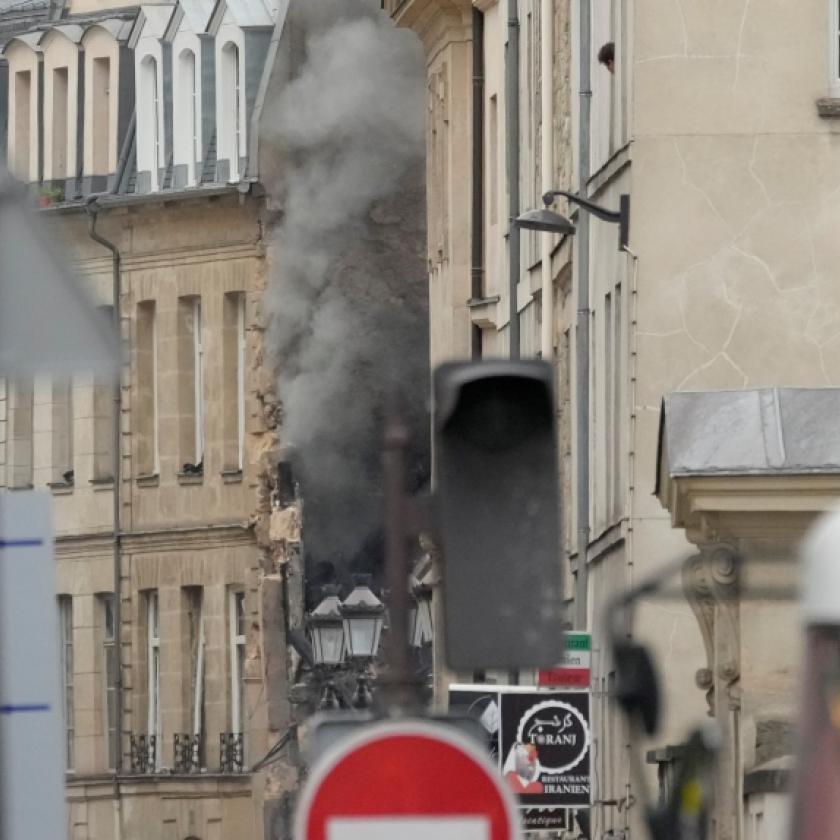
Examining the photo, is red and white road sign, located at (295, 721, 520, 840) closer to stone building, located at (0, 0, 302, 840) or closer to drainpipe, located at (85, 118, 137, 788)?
stone building, located at (0, 0, 302, 840)

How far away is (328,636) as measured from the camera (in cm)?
2984

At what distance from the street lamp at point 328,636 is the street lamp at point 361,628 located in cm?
17

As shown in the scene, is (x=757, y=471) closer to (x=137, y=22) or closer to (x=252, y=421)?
(x=252, y=421)

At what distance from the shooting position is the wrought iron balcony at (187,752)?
179 feet

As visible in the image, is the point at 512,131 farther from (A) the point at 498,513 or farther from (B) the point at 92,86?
(A) the point at 498,513

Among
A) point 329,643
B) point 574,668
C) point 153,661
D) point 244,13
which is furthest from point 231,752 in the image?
point 574,668

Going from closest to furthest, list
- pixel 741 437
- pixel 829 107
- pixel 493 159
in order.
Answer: pixel 741 437 < pixel 829 107 < pixel 493 159

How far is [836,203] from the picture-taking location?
26500mm

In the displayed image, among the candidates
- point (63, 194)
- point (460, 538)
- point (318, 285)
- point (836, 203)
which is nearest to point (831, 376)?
point (836, 203)

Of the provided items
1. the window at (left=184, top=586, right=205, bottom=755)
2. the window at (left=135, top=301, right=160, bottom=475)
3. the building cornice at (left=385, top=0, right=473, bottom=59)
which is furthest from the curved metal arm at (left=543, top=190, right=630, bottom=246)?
the window at (left=135, top=301, right=160, bottom=475)

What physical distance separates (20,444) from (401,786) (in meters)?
52.3

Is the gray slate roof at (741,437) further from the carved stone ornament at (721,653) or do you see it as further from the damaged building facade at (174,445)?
the damaged building facade at (174,445)

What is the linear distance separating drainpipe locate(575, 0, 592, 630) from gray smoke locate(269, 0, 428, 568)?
22.6 meters

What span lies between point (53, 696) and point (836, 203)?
19.1 meters
